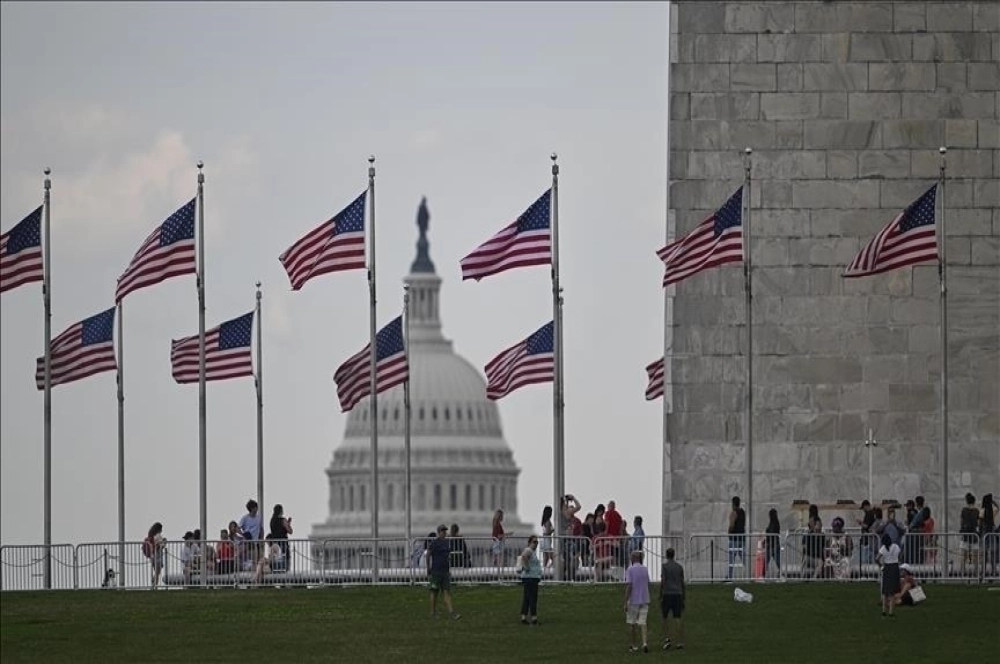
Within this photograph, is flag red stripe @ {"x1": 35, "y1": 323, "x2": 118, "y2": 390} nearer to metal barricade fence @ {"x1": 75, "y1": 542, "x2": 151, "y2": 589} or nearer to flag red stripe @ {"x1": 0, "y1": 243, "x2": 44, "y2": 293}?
flag red stripe @ {"x1": 0, "y1": 243, "x2": 44, "y2": 293}

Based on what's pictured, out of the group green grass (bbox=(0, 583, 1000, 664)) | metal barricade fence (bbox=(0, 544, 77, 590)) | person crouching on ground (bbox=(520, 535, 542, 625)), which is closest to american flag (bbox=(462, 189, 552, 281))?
green grass (bbox=(0, 583, 1000, 664))

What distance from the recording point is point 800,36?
82.6 metres

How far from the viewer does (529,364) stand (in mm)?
77188

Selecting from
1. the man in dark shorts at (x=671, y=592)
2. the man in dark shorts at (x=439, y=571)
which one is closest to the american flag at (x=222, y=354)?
the man in dark shorts at (x=439, y=571)

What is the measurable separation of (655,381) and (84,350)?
45.5ft

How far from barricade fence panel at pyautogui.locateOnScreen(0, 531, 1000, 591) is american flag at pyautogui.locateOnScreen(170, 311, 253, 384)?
8.68 meters

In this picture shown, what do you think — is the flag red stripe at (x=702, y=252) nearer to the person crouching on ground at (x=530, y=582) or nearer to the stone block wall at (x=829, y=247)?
the stone block wall at (x=829, y=247)

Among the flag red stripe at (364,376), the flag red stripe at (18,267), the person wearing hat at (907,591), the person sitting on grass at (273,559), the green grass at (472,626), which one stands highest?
the flag red stripe at (18,267)

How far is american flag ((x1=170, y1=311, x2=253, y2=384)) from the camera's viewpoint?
81438mm

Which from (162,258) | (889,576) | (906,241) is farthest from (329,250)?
(889,576)

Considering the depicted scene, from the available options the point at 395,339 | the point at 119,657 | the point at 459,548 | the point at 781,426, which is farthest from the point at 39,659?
the point at 781,426

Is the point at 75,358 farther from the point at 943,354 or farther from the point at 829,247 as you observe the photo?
the point at 943,354

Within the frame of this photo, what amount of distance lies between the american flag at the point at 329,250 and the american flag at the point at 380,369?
307cm

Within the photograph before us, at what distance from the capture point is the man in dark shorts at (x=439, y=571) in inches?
2509
